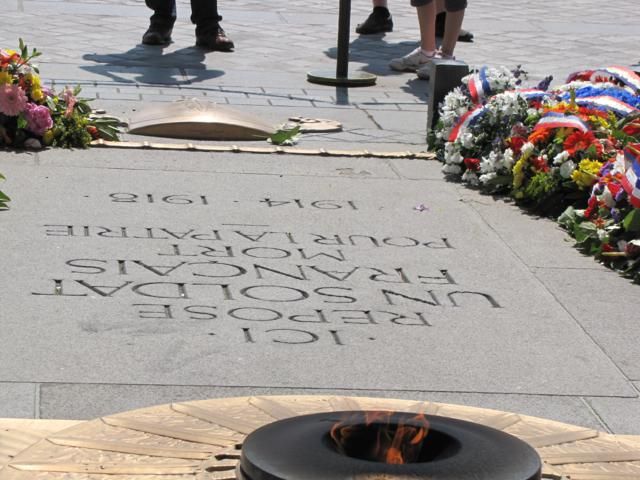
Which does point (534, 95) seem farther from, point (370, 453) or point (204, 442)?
point (370, 453)

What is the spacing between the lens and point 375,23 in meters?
12.2

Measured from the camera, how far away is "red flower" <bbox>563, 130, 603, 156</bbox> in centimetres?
606

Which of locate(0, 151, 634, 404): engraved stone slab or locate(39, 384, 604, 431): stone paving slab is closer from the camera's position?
locate(39, 384, 604, 431): stone paving slab

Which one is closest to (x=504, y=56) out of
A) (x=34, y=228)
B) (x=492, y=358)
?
(x=34, y=228)

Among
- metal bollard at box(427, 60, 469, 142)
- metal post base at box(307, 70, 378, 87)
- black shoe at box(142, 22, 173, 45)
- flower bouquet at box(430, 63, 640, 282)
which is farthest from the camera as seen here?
black shoe at box(142, 22, 173, 45)

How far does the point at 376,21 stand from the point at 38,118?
589 centimetres

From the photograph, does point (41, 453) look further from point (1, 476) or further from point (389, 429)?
point (389, 429)

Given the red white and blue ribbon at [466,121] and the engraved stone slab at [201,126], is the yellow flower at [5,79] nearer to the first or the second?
the engraved stone slab at [201,126]

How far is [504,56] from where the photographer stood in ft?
36.3

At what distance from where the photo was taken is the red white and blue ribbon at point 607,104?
646 cm

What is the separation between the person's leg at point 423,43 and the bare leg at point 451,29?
198 millimetres

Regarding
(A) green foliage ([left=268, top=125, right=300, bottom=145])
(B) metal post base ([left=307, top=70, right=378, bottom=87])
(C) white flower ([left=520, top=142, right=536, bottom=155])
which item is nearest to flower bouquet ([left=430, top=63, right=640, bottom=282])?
(C) white flower ([left=520, top=142, right=536, bottom=155])

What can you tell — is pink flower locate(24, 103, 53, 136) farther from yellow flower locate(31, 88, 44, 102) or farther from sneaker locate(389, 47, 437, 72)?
sneaker locate(389, 47, 437, 72)

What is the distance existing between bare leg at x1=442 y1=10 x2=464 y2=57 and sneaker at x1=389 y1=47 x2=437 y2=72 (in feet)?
1.82
